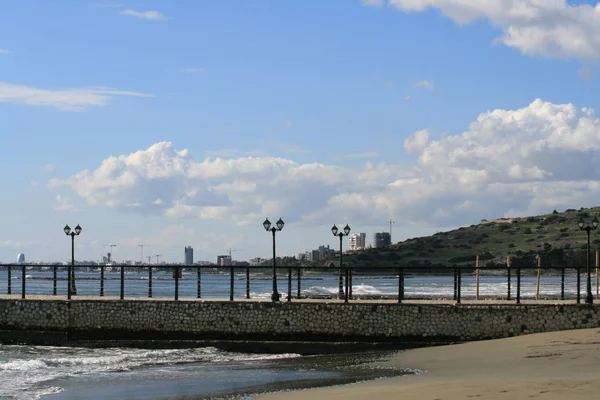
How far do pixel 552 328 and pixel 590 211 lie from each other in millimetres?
134159

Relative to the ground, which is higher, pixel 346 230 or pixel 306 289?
pixel 346 230

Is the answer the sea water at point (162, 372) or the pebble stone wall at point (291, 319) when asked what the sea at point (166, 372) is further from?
the pebble stone wall at point (291, 319)

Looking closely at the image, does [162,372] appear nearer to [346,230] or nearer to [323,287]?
[346,230]

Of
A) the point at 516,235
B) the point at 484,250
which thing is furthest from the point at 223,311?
the point at 516,235

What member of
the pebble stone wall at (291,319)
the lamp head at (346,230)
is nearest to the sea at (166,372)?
the pebble stone wall at (291,319)

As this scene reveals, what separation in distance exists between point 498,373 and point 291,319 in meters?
8.33

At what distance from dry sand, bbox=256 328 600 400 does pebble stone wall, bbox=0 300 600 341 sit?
2.57ft

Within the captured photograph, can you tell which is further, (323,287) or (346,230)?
(323,287)

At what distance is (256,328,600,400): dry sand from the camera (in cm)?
1555

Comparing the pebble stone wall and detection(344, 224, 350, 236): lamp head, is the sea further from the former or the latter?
detection(344, 224, 350, 236): lamp head

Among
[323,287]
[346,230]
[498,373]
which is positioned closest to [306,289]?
[323,287]

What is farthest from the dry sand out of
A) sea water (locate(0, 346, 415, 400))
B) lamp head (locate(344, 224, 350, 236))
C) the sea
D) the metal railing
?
lamp head (locate(344, 224, 350, 236))

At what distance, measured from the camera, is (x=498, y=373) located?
1870cm

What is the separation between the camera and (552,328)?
24.7 meters
